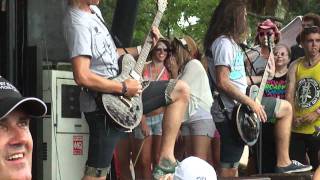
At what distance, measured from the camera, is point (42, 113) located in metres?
2.27

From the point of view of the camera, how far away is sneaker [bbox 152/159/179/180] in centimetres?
541

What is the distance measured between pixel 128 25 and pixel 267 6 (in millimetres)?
8551

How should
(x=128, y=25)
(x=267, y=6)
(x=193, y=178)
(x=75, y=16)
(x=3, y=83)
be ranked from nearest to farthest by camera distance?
(x=3, y=83), (x=193, y=178), (x=75, y=16), (x=128, y=25), (x=267, y=6)

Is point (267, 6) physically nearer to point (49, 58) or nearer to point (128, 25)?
point (128, 25)

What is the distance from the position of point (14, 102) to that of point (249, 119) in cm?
437

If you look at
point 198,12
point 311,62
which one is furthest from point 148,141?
point 198,12

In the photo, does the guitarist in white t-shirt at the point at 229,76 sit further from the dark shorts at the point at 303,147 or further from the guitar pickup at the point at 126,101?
the guitar pickup at the point at 126,101

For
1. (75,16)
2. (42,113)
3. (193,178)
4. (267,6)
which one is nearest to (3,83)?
(42,113)

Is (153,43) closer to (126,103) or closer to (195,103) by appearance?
(126,103)

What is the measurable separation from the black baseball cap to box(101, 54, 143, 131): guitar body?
287 centimetres

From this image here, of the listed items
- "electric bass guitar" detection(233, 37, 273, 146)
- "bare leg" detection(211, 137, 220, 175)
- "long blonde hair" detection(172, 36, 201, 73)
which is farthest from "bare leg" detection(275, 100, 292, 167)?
"long blonde hair" detection(172, 36, 201, 73)

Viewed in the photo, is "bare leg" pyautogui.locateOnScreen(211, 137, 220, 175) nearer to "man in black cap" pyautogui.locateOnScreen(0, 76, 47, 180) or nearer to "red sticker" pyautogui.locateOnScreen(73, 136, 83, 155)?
"red sticker" pyautogui.locateOnScreen(73, 136, 83, 155)

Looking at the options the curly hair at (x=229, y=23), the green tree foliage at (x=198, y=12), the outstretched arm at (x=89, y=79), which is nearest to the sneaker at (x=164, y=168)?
the outstretched arm at (x=89, y=79)

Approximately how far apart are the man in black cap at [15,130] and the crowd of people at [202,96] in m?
1.77
